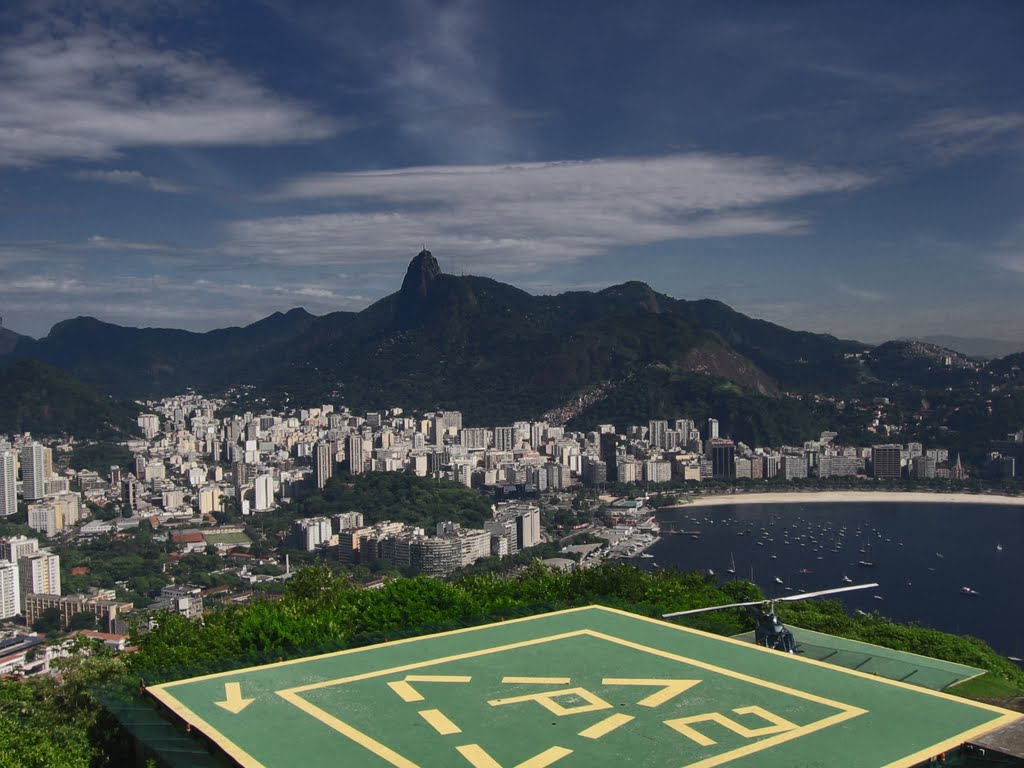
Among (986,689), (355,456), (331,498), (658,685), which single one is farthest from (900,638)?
(355,456)

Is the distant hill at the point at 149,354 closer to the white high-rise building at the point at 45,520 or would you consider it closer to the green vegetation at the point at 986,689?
the white high-rise building at the point at 45,520

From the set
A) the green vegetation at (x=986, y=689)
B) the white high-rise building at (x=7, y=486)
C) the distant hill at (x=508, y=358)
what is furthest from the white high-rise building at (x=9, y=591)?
the distant hill at (x=508, y=358)

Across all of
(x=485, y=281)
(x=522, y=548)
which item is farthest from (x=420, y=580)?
(x=485, y=281)

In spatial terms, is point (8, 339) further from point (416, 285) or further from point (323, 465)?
point (323, 465)

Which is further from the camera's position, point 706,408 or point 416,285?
point 416,285

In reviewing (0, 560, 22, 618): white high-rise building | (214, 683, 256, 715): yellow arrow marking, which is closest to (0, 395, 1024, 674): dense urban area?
(0, 560, 22, 618): white high-rise building

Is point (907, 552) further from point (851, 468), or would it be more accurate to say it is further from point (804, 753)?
point (804, 753)
